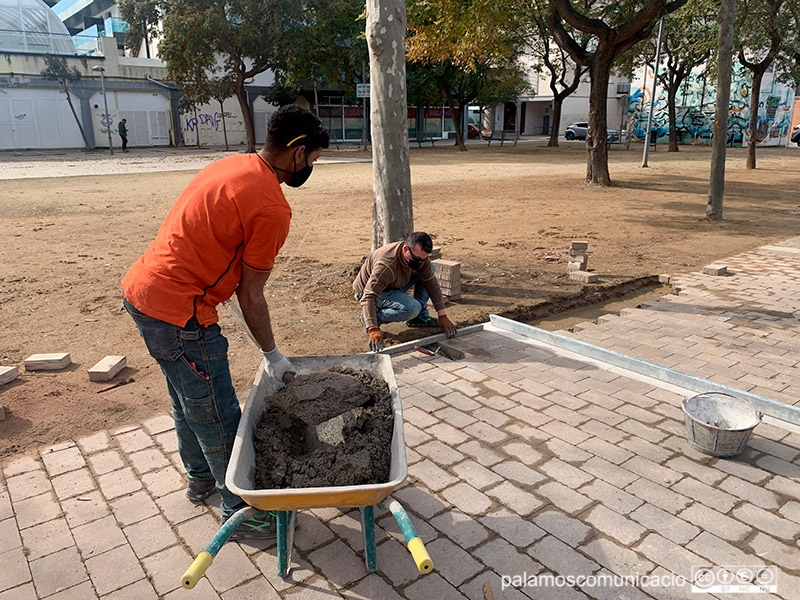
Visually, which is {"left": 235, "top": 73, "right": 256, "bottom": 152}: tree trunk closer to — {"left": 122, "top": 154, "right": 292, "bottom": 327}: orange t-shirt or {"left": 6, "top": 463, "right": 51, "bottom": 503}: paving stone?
{"left": 6, "top": 463, "right": 51, "bottom": 503}: paving stone

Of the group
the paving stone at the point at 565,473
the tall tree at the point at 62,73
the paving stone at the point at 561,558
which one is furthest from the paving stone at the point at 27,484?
the tall tree at the point at 62,73

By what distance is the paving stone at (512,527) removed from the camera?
2916 millimetres

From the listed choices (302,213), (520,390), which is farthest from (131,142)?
(520,390)

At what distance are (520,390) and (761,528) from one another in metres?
1.83

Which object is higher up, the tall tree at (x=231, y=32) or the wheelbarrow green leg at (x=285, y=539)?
the tall tree at (x=231, y=32)

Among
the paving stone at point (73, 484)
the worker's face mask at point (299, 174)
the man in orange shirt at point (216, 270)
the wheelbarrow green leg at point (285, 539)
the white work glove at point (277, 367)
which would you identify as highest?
the worker's face mask at point (299, 174)

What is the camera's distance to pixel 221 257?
2.65m

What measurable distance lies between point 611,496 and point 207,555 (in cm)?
215

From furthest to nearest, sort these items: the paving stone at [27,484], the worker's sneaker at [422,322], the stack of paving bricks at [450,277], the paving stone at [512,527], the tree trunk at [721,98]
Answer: the tree trunk at [721,98]
the stack of paving bricks at [450,277]
the worker's sneaker at [422,322]
the paving stone at [27,484]
the paving stone at [512,527]

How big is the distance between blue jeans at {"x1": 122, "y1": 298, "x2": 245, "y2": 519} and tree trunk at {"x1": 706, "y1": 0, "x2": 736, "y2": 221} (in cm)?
1081

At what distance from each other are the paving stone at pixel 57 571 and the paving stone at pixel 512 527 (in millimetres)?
1946

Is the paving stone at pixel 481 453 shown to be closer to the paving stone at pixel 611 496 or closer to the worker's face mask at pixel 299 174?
the paving stone at pixel 611 496

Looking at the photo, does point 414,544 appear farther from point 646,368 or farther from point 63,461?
point 646,368

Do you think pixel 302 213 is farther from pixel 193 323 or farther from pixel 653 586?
pixel 653 586
